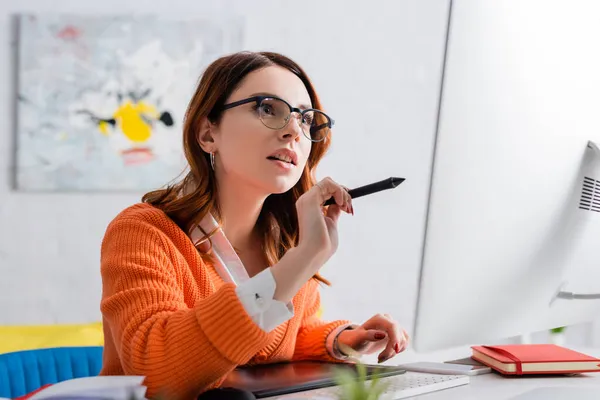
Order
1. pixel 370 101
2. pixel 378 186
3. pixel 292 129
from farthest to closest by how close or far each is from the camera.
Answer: pixel 370 101 < pixel 292 129 < pixel 378 186

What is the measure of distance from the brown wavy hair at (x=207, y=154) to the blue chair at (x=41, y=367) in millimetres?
472

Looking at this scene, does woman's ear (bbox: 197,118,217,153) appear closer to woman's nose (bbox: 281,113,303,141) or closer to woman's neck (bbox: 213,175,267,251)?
woman's neck (bbox: 213,175,267,251)

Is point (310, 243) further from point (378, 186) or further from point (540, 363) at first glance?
point (540, 363)

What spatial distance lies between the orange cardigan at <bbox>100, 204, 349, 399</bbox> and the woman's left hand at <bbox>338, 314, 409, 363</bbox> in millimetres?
109

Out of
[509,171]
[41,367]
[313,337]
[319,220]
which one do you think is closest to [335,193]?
[319,220]

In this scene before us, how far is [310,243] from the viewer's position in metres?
0.95

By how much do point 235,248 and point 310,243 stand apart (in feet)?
1.53

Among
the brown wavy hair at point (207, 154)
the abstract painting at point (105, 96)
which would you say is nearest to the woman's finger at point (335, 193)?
the brown wavy hair at point (207, 154)

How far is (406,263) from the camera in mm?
3295

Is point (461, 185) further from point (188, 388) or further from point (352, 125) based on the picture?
point (352, 125)

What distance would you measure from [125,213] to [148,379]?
353 millimetres

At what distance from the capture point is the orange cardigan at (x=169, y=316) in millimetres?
906

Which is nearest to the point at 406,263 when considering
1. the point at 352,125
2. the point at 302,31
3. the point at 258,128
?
the point at 352,125

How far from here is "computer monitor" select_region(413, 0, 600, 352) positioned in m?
0.88
